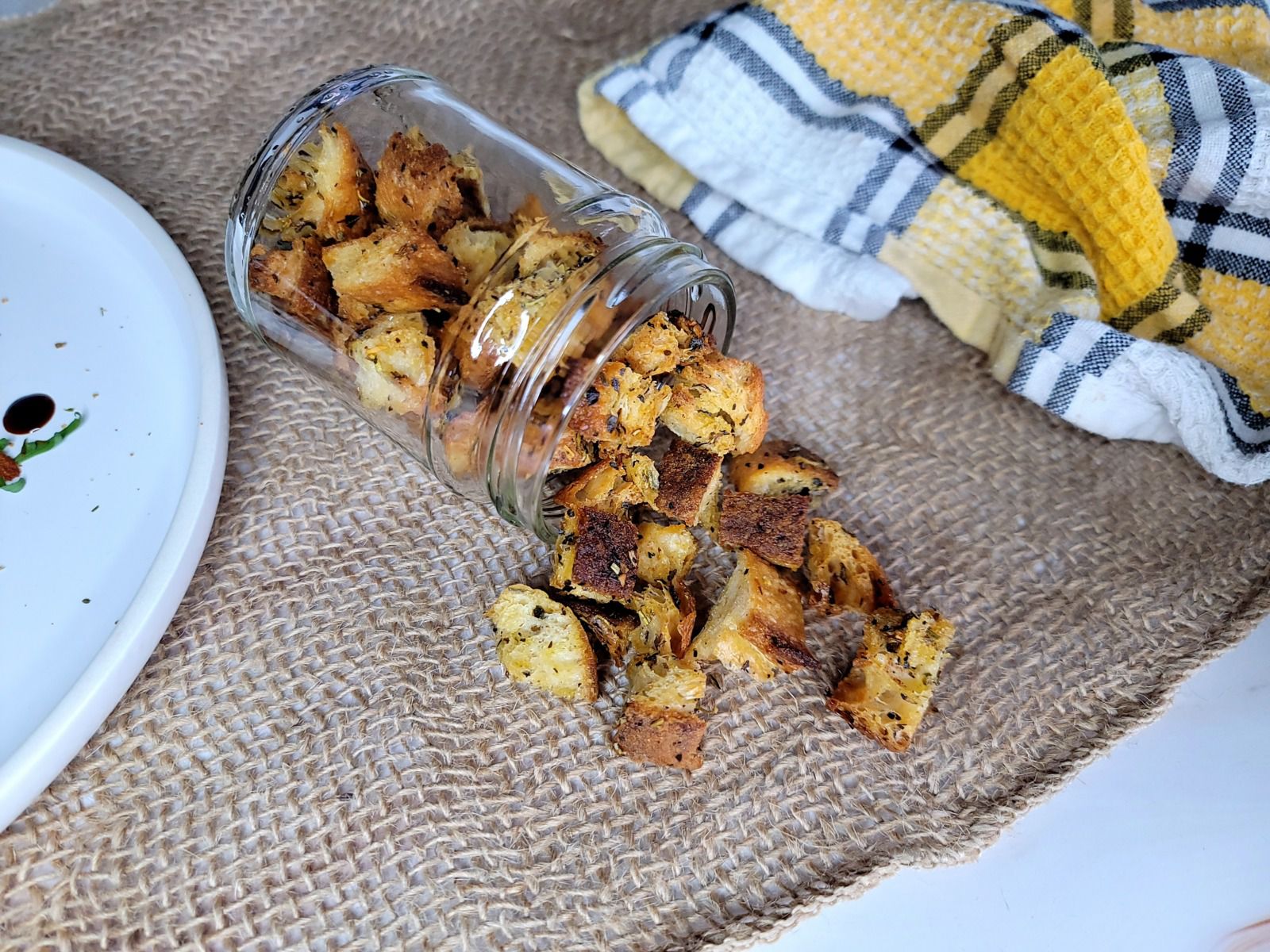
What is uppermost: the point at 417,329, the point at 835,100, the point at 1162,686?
the point at 835,100

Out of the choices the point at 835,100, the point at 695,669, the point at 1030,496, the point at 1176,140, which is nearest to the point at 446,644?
the point at 695,669

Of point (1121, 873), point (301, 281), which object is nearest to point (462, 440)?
point (301, 281)

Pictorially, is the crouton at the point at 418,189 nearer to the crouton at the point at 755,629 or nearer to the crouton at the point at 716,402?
the crouton at the point at 716,402

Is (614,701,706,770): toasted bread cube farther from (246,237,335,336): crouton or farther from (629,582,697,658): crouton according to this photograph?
(246,237,335,336): crouton

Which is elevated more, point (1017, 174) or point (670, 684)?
point (1017, 174)

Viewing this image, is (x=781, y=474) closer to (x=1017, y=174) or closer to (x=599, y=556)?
(x=599, y=556)

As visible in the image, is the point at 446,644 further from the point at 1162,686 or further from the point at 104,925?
the point at 1162,686

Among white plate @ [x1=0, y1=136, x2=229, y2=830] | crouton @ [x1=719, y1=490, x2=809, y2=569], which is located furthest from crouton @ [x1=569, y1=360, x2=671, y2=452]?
white plate @ [x1=0, y1=136, x2=229, y2=830]
